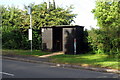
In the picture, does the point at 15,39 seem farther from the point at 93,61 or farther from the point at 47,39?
the point at 93,61

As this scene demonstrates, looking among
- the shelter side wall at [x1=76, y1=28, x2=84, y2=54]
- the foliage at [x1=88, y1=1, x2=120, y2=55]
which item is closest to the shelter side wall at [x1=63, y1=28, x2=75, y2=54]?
the shelter side wall at [x1=76, y1=28, x2=84, y2=54]

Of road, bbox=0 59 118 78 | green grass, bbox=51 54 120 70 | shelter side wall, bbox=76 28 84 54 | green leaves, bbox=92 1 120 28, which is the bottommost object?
road, bbox=0 59 118 78

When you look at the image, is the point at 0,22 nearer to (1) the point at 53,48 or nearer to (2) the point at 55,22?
(2) the point at 55,22

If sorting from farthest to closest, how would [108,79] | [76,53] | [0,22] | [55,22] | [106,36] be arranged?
[0,22]
[55,22]
[76,53]
[106,36]
[108,79]

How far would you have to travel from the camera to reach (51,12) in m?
25.6

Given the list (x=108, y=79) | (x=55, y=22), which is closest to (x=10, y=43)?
(x=55, y=22)

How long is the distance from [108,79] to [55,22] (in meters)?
16.7

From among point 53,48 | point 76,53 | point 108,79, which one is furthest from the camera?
point 53,48

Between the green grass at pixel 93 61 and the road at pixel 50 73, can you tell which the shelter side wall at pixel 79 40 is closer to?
the green grass at pixel 93 61

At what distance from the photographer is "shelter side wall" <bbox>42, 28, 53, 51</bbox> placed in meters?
21.8

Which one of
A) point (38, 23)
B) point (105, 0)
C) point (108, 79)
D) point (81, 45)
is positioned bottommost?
point (108, 79)

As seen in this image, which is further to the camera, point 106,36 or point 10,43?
point 10,43

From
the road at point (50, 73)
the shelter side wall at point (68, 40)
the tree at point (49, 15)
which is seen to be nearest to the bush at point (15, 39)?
the tree at point (49, 15)

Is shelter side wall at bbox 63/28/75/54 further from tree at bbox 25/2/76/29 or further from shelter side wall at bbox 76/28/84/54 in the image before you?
tree at bbox 25/2/76/29
